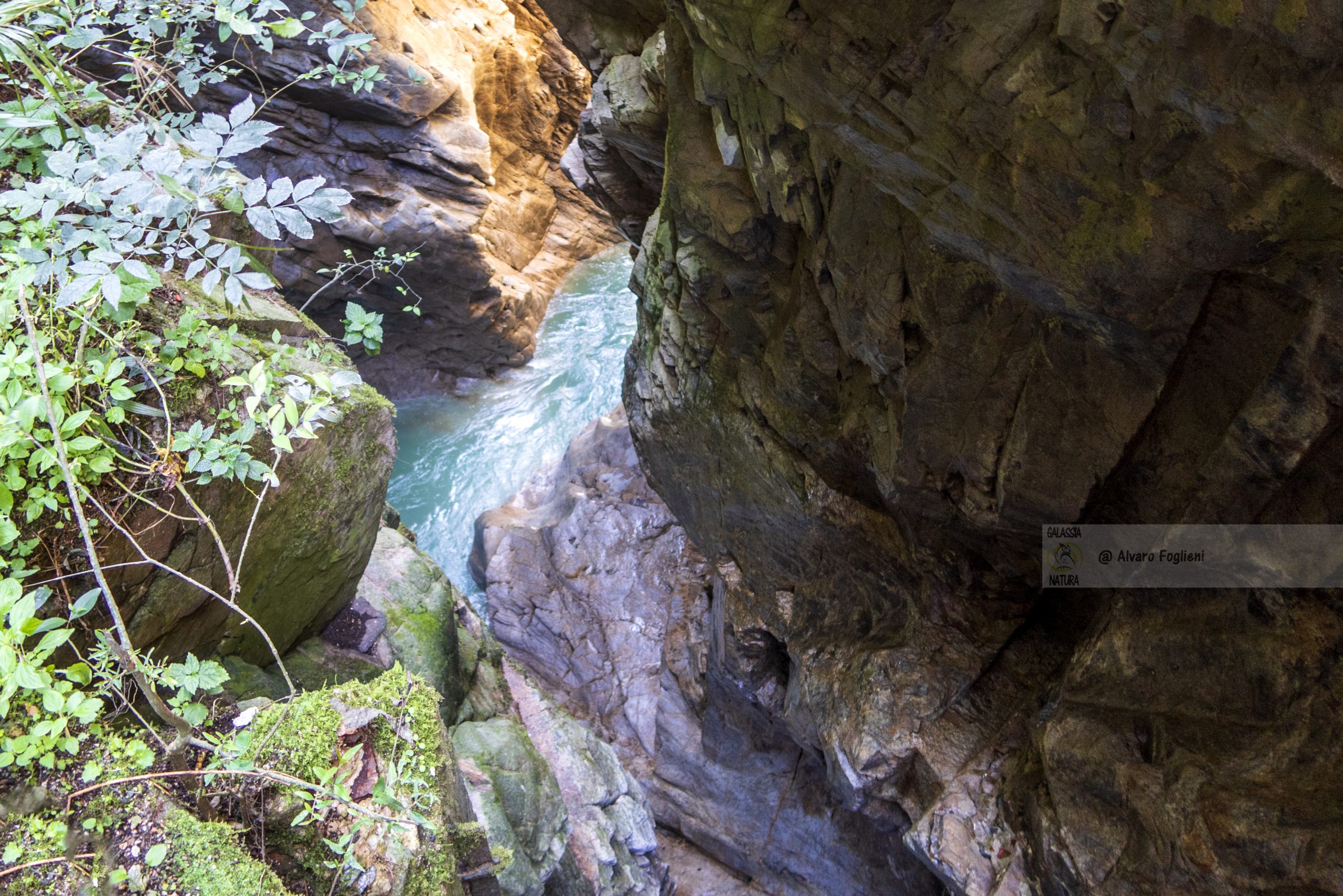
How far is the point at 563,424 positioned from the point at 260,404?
1201 cm

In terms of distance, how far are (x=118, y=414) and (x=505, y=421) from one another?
13301 mm

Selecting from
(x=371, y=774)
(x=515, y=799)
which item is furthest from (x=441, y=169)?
(x=371, y=774)

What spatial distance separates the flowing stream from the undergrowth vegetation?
9474 mm

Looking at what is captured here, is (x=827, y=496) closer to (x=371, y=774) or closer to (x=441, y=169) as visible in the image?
(x=371, y=774)

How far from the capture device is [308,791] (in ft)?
10.5

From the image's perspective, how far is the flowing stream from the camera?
14.3 metres

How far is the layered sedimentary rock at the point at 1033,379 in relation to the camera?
3.10m

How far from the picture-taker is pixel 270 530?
4.42m

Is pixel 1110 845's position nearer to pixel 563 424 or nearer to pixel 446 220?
pixel 563 424

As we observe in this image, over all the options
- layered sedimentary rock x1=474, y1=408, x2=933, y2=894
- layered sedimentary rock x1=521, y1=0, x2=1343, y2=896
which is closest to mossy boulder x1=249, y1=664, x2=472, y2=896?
layered sedimentary rock x1=521, y1=0, x2=1343, y2=896

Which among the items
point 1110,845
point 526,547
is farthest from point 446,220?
point 1110,845

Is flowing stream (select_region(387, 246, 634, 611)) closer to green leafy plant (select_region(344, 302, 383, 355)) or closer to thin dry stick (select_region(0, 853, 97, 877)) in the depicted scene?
green leafy plant (select_region(344, 302, 383, 355))

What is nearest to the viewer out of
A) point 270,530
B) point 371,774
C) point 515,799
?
point 371,774

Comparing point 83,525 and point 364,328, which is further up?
point 364,328
